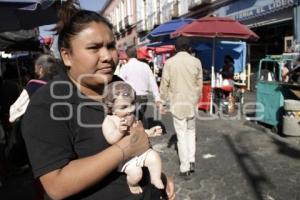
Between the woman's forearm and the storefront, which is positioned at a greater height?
the storefront

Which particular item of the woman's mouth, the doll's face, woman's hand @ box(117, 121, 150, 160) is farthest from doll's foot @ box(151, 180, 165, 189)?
the woman's mouth

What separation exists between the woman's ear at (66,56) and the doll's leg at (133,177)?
21.3 inches

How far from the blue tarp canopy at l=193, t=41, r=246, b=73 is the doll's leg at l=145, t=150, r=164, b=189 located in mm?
10511

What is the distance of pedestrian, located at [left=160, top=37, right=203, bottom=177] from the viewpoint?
18.5ft

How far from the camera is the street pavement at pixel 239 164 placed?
490 cm

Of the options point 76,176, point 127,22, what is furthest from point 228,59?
point 127,22

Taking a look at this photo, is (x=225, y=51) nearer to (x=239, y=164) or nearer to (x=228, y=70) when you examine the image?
(x=228, y=70)

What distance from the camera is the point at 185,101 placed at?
5.61 meters

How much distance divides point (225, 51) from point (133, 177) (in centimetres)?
1108

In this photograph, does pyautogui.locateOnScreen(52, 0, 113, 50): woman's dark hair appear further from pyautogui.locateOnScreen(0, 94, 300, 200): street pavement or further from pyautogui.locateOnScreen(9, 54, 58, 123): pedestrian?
pyautogui.locateOnScreen(0, 94, 300, 200): street pavement

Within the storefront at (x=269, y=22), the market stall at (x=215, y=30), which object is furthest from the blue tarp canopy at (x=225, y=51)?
the market stall at (x=215, y=30)

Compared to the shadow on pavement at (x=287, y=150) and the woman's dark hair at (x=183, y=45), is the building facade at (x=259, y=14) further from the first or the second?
the shadow on pavement at (x=287, y=150)

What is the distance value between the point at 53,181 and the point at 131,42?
3923 centimetres

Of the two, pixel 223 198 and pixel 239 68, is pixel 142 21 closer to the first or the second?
pixel 239 68
